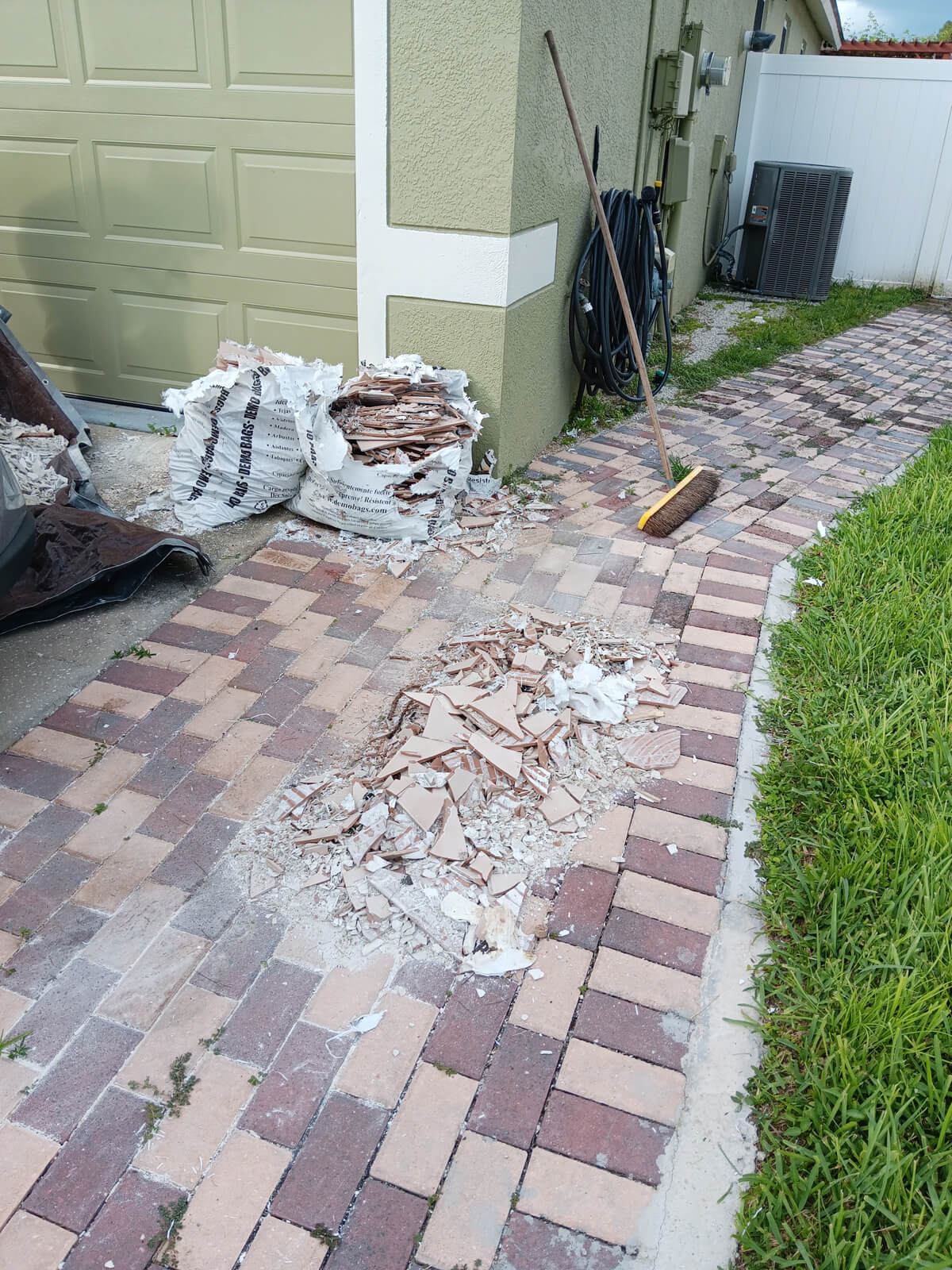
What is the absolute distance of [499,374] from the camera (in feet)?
13.5

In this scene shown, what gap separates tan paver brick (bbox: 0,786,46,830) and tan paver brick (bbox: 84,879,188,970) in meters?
0.42

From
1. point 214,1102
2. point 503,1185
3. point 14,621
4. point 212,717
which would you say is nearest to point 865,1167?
point 503,1185

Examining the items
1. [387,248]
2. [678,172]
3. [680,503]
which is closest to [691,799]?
[680,503]

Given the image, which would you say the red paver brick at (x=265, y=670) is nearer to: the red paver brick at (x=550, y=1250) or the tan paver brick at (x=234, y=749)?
the tan paver brick at (x=234, y=749)

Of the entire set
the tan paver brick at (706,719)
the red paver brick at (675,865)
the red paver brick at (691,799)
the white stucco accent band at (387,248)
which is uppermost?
the white stucco accent band at (387,248)

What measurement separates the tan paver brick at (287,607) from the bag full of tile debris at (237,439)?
2.14ft

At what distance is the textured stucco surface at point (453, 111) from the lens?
361 centimetres

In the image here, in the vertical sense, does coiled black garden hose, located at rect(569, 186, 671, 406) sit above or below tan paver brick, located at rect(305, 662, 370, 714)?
above

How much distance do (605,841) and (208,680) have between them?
53.4 inches

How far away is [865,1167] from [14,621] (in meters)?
2.89

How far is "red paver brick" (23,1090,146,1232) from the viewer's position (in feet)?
5.42

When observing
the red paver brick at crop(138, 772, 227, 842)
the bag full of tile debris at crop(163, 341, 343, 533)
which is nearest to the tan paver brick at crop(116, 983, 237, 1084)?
the red paver brick at crop(138, 772, 227, 842)

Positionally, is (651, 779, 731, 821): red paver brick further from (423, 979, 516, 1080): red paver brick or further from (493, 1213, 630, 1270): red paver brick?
(493, 1213, 630, 1270): red paver brick

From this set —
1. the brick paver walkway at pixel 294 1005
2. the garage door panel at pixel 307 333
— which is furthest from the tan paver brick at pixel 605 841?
the garage door panel at pixel 307 333
